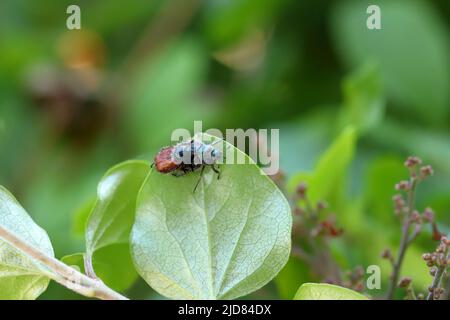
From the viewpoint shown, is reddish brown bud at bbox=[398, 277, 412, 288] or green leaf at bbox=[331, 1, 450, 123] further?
green leaf at bbox=[331, 1, 450, 123]

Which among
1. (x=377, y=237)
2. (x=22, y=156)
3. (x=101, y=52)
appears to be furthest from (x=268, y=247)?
(x=101, y=52)

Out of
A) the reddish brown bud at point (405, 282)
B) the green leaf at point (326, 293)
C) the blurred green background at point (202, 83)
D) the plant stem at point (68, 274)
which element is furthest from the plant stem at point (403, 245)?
the blurred green background at point (202, 83)

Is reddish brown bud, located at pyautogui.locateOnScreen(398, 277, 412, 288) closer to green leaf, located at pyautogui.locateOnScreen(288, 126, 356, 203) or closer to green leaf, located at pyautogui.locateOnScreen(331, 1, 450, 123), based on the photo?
green leaf, located at pyautogui.locateOnScreen(288, 126, 356, 203)

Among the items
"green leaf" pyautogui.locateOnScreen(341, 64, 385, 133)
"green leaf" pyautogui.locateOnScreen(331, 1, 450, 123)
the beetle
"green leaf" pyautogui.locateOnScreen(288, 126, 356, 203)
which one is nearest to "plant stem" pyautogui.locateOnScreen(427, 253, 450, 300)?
the beetle

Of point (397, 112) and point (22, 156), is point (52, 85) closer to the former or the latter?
point (22, 156)

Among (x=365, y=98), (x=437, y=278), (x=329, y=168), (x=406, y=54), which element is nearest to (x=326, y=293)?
(x=437, y=278)

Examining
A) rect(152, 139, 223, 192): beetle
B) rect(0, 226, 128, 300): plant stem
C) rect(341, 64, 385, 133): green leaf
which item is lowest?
rect(0, 226, 128, 300): plant stem

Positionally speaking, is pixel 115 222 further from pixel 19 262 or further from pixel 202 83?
pixel 202 83
